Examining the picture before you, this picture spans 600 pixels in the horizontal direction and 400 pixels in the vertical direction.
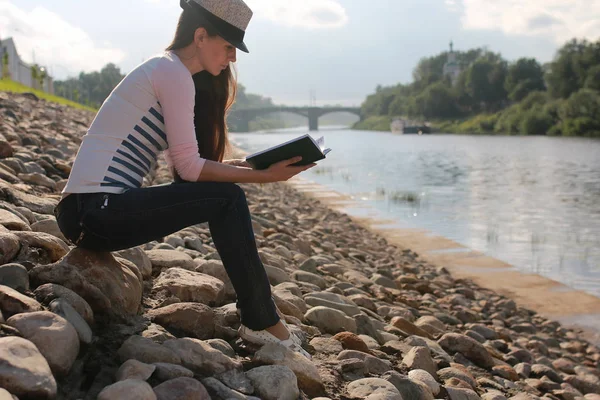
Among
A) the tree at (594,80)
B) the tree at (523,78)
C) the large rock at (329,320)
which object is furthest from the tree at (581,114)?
the large rock at (329,320)

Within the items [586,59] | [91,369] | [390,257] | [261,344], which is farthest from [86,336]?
[586,59]

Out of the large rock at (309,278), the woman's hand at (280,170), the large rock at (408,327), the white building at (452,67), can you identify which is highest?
the white building at (452,67)

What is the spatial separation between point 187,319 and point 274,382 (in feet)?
1.90

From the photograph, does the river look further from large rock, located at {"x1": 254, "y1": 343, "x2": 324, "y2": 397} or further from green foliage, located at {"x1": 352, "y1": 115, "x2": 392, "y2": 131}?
green foliage, located at {"x1": 352, "y1": 115, "x2": 392, "y2": 131}

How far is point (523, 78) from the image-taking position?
260ft

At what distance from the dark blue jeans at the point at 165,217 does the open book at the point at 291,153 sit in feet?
0.52

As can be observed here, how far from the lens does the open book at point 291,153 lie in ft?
8.95

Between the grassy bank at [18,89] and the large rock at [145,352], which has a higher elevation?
the grassy bank at [18,89]

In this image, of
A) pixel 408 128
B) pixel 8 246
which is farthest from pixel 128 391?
pixel 408 128

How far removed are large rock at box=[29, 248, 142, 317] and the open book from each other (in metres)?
0.76

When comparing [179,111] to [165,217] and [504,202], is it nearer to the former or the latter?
[165,217]

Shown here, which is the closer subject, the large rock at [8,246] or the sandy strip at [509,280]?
the large rock at [8,246]

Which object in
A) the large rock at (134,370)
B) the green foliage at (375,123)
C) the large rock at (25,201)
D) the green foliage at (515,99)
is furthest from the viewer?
the green foliage at (375,123)

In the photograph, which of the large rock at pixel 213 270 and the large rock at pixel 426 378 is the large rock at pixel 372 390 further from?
the large rock at pixel 213 270
